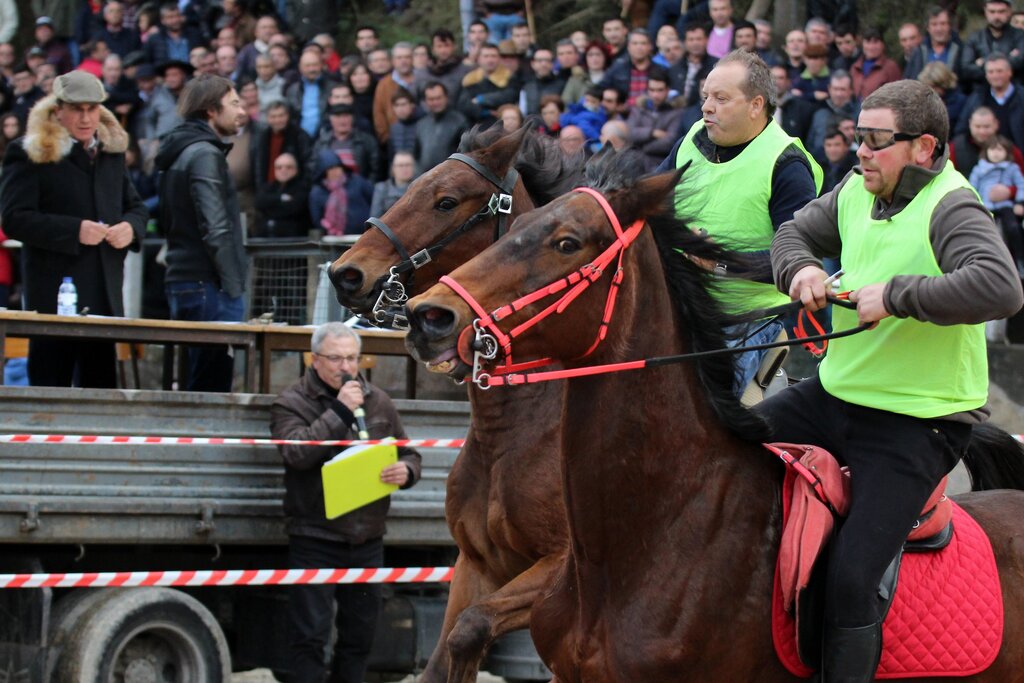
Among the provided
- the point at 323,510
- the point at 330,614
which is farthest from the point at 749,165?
the point at 330,614

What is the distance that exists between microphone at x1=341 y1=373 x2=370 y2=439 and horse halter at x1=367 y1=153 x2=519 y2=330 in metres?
2.12

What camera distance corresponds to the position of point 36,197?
8.41 meters

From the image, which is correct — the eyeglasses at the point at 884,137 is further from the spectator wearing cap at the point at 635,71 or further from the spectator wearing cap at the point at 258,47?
the spectator wearing cap at the point at 258,47

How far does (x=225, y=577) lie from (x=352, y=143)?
6.74m

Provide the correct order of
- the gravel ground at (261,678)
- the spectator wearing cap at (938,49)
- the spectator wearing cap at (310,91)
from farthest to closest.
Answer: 1. the spectator wearing cap at (310,91)
2. the spectator wearing cap at (938,49)
3. the gravel ground at (261,678)

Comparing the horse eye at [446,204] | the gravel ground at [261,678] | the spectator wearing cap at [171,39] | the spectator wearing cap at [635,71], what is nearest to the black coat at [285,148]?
the spectator wearing cap at [635,71]

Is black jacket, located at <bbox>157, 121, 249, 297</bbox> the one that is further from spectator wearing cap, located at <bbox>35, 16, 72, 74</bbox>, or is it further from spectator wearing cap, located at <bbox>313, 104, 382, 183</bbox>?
spectator wearing cap, located at <bbox>35, 16, 72, 74</bbox>

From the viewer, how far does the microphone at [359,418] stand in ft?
26.6

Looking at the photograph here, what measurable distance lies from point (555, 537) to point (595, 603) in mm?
1662

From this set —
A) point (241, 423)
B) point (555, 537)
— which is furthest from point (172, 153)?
point (555, 537)

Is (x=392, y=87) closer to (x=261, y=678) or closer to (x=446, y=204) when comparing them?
(x=261, y=678)

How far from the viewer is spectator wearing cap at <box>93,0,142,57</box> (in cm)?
1757

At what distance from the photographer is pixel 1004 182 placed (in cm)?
1128

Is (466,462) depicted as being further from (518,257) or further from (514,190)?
(518,257)
